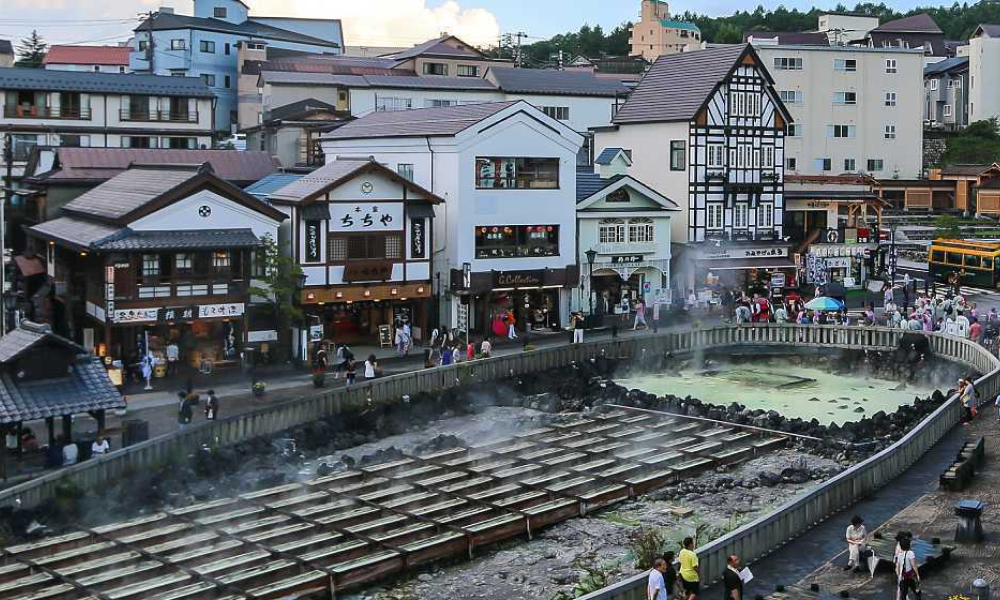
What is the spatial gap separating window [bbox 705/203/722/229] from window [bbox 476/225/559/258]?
13309mm

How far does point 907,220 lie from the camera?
83938mm

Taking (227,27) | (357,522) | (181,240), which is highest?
(227,27)

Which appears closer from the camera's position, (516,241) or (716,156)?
(516,241)

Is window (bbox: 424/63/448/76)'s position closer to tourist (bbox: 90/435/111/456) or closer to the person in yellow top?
tourist (bbox: 90/435/111/456)

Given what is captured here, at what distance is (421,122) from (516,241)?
6876 mm

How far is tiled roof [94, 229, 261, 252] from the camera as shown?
40719mm

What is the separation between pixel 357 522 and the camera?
94.7 ft

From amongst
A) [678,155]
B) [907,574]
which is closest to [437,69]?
[678,155]

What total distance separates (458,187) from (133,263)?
14.3 metres

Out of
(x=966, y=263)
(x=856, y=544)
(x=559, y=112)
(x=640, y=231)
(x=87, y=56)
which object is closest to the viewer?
(x=856, y=544)

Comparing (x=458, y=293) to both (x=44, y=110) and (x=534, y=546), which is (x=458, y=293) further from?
(x=44, y=110)

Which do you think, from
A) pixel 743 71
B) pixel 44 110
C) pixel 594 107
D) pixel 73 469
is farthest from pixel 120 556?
pixel 594 107

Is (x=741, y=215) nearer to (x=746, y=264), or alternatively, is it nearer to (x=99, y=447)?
(x=746, y=264)

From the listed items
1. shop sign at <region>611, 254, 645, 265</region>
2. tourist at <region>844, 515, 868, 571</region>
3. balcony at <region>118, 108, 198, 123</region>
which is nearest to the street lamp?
shop sign at <region>611, 254, 645, 265</region>
